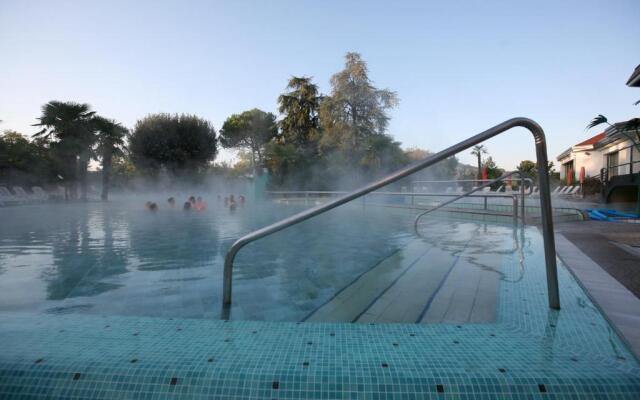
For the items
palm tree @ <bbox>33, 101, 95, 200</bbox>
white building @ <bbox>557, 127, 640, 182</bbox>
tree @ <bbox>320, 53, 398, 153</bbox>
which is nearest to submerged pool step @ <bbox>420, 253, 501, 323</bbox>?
white building @ <bbox>557, 127, 640, 182</bbox>

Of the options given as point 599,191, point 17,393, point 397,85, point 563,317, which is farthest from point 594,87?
point 17,393

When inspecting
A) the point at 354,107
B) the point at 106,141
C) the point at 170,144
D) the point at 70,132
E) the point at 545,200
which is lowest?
the point at 545,200

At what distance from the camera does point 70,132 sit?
2220cm

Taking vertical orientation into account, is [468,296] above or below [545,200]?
below

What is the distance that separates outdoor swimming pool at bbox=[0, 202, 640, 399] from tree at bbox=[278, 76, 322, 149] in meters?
21.5

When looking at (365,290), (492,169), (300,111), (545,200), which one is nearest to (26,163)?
(300,111)

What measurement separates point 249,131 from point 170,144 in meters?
8.96

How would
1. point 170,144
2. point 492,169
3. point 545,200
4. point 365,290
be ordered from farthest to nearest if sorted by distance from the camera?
point 492,169 → point 170,144 → point 365,290 → point 545,200

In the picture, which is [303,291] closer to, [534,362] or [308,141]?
[534,362]

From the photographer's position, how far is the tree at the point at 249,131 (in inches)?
1287

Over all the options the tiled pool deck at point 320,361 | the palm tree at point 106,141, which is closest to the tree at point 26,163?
the palm tree at point 106,141

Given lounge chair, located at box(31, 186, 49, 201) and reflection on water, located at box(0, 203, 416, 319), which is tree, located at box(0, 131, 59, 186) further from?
reflection on water, located at box(0, 203, 416, 319)

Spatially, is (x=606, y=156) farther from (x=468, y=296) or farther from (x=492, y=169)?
(x=492, y=169)

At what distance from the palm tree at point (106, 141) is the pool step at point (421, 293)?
81.1 feet
